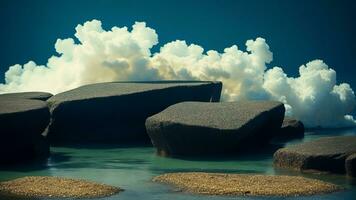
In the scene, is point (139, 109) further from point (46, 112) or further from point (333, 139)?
point (333, 139)

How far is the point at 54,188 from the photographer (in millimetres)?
15234

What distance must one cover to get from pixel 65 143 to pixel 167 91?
17.1 feet

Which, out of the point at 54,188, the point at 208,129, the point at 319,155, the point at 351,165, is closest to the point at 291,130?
the point at 208,129

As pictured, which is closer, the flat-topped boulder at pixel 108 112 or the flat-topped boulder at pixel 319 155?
the flat-topped boulder at pixel 319 155

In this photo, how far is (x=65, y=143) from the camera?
2823 cm

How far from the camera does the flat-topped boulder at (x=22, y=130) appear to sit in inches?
811

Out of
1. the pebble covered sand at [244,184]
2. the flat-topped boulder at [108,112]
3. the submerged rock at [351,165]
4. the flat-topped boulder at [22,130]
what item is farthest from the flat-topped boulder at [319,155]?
the flat-topped boulder at [108,112]

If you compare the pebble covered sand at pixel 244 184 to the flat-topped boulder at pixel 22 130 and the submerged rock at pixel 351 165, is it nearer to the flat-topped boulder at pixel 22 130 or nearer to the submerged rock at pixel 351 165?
the submerged rock at pixel 351 165

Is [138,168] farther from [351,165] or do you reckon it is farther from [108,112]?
[108,112]

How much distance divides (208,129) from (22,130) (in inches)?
245

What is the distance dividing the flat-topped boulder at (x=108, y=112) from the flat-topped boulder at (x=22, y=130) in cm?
497

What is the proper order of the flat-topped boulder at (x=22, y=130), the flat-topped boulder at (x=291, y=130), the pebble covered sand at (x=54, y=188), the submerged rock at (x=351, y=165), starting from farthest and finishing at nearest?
the flat-topped boulder at (x=291, y=130) < the flat-topped boulder at (x=22, y=130) < the submerged rock at (x=351, y=165) < the pebble covered sand at (x=54, y=188)

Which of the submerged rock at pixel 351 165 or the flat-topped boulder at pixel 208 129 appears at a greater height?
the flat-topped boulder at pixel 208 129

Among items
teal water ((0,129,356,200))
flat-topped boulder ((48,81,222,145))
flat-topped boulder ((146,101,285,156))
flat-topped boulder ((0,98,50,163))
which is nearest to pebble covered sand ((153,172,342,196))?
teal water ((0,129,356,200))
